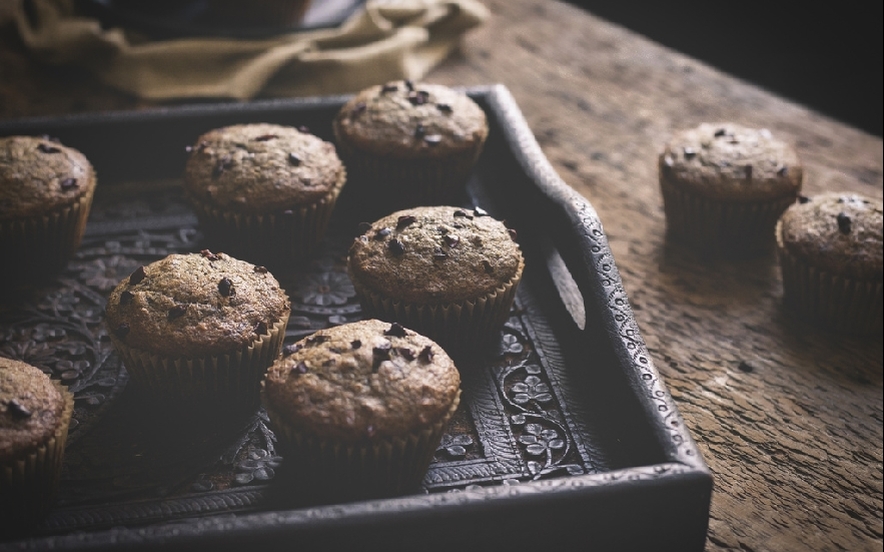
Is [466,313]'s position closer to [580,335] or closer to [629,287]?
[580,335]

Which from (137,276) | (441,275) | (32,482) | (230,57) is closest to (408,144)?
(441,275)

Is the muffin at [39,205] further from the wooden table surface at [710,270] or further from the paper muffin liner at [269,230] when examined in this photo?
the wooden table surface at [710,270]

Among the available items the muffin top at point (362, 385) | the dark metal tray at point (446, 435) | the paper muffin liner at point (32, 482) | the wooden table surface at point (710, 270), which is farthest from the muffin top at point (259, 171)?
the wooden table surface at point (710, 270)


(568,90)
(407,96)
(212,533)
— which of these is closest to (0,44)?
(407,96)

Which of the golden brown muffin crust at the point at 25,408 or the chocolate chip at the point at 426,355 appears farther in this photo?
the chocolate chip at the point at 426,355

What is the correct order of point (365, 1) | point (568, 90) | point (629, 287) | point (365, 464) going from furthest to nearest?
point (365, 1)
point (568, 90)
point (629, 287)
point (365, 464)

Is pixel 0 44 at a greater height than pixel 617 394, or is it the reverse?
pixel 617 394

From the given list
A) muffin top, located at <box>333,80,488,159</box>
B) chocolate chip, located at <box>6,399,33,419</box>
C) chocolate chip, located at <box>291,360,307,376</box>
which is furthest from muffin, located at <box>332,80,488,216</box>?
chocolate chip, located at <box>6,399,33,419</box>
